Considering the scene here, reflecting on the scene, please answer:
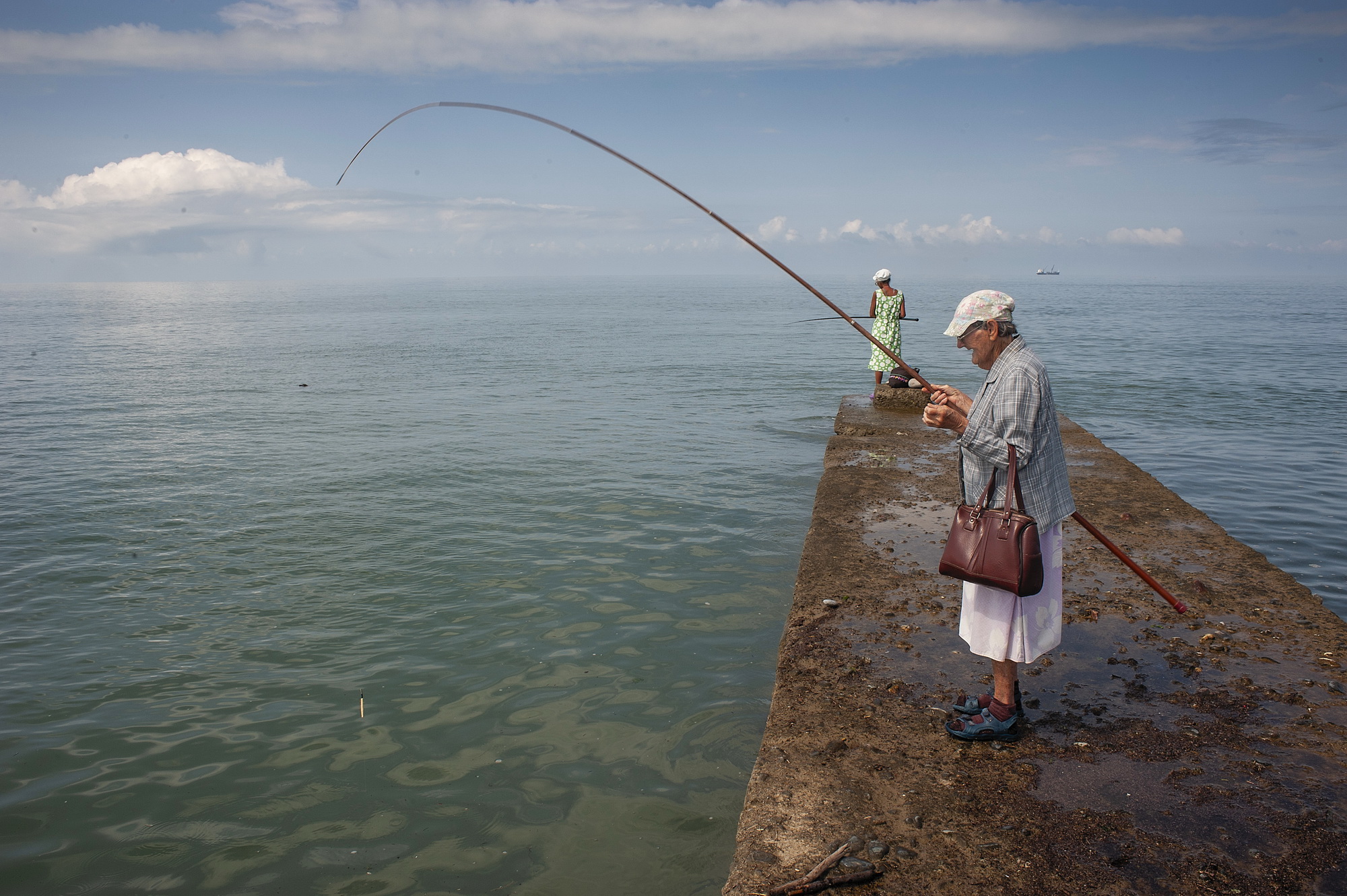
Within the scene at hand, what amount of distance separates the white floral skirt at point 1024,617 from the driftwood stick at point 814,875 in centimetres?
106

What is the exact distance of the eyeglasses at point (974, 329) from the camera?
332 centimetres

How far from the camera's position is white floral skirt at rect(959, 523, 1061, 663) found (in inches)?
130

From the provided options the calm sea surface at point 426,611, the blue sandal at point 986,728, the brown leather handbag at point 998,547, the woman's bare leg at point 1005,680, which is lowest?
the calm sea surface at point 426,611

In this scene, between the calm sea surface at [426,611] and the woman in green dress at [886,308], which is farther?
the woman in green dress at [886,308]

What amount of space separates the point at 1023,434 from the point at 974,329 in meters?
0.47

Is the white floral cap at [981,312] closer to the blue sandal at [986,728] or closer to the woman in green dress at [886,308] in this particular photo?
the blue sandal at [986,728]

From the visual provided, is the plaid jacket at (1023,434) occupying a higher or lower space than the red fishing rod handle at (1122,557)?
higher

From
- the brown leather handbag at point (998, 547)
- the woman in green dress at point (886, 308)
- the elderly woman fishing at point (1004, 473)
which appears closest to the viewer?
the brown leather handbag at point (998, 547)

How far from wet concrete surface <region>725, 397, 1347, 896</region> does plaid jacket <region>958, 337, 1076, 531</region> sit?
39.3 inches

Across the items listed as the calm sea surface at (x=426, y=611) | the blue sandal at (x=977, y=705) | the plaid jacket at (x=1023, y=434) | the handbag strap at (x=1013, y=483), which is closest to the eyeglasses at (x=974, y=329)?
the plaid jacket at (x=1023, y=434)

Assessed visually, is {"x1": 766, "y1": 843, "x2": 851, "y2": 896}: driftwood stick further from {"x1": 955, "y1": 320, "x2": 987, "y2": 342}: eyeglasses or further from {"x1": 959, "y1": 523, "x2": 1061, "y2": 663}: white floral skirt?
{"x1": 955, "y1": 320, "x2": 987, "y2": 342}: eyeglasses

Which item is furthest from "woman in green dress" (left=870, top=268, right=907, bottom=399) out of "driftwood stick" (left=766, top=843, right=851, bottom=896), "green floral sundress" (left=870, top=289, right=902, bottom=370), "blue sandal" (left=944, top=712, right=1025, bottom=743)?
"driftwood stick" (left=766, top=843, right=851, bottom=896)

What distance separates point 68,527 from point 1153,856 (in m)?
9.41

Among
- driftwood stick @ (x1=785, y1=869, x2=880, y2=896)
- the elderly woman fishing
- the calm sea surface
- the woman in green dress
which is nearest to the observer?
driftwood stick @ (x1=785, y1=869, x2=880, y2=896)
